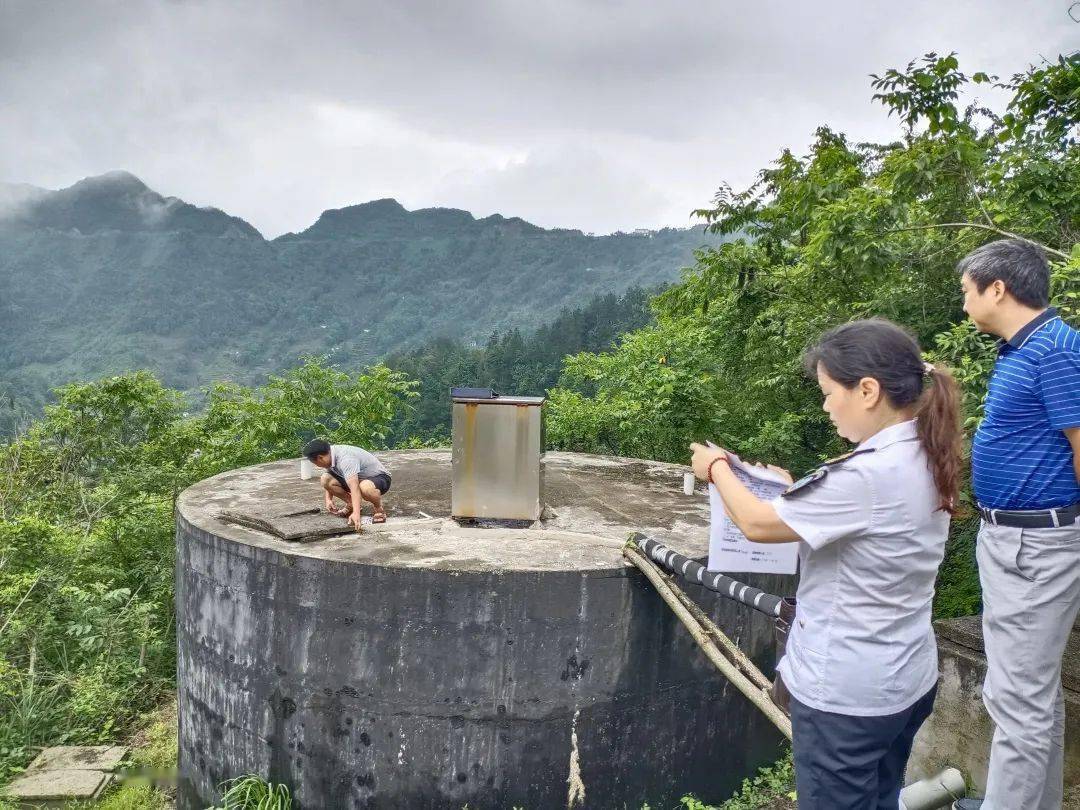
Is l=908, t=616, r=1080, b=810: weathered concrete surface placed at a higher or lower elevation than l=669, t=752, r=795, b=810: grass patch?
higher

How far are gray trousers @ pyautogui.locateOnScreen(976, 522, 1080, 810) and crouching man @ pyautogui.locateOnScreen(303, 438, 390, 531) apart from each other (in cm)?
357

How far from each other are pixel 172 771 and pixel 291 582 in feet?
9.72

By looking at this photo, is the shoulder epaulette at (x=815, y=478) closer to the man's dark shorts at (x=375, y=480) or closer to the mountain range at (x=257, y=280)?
the man's dark shorts at (x=375, y=480)

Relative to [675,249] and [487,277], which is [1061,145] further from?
[487,277]

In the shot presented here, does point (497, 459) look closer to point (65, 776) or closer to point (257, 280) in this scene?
point (65, 776)

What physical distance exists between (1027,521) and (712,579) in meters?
1.23

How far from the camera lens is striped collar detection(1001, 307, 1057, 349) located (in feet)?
7.73

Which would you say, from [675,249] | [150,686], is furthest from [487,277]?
[150,686]

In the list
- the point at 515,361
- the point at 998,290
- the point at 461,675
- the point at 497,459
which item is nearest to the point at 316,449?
the point at 497,459

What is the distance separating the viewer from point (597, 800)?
4266mm

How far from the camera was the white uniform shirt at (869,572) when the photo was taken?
1771mm

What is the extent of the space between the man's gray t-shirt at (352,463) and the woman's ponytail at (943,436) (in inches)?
153

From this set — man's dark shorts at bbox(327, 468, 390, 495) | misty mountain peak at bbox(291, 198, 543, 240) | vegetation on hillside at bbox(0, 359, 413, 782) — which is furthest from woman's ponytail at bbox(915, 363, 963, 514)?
misty mountain peak at bbox(291, 198, 543, 240)

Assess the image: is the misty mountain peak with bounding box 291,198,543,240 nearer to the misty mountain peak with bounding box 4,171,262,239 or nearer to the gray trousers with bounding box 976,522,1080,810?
the misty mountain peak with bounding box 4,171,262,239
